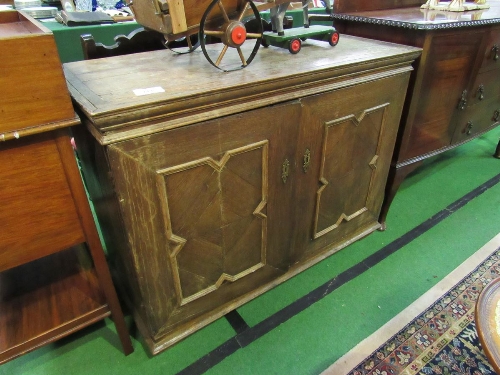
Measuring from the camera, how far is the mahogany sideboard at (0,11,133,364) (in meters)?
0.68

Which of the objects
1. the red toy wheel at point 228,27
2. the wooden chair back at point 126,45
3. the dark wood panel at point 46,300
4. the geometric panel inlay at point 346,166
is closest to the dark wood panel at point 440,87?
the geometric panel inlay at point 346,166

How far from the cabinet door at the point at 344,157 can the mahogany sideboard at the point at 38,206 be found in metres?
0.68

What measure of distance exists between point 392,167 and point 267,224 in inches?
29.2

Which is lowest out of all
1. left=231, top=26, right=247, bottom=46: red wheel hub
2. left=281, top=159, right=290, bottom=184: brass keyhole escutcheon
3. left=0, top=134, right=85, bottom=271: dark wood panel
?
left=281, top=159, right=290, bottom=184: brass keyhole escutcheon

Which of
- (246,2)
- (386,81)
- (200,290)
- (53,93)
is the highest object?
(246,2)

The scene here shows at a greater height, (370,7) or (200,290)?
(370,7)

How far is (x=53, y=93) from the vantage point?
713 mm

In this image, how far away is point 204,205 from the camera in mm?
1032

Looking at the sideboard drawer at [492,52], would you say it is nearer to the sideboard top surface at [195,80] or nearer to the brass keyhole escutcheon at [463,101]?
the brass keyhole escutcheon at [463,101]

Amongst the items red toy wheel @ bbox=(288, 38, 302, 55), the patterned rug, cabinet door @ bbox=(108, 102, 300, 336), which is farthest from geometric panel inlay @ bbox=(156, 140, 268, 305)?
the patterned rug

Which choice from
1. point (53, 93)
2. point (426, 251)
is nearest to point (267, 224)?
point (53, 93)

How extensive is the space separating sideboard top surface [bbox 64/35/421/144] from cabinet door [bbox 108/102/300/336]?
0.05 meters

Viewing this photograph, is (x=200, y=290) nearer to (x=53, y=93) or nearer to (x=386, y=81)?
(x=53, y=93)

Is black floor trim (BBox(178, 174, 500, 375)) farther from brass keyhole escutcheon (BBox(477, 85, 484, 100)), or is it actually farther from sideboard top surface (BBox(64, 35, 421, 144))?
sideboard top surface (BBox(64, 35, 421, 144))
